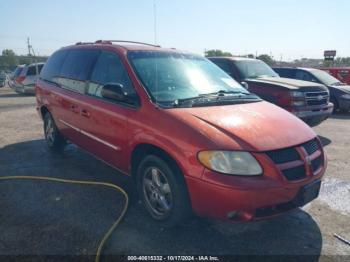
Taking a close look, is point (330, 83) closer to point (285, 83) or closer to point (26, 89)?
point (285, 83)

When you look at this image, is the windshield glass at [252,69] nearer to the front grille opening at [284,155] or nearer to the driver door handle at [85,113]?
the driver door handle at [85,113]

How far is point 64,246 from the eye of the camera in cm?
301

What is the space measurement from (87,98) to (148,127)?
4.74 feet

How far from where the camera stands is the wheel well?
10.4 feet

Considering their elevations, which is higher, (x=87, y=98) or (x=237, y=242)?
(x=87, y=98)

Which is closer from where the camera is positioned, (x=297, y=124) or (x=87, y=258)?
(x=87, y=258)

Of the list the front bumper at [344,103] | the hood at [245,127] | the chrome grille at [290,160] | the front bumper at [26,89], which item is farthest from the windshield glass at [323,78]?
the front bumper at [26,89]

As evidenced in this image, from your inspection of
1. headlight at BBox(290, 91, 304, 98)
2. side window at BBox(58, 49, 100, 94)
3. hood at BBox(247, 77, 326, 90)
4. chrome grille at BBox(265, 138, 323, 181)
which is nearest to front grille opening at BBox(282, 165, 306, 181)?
chrome grille at BBox(265, 138, 323, 181)

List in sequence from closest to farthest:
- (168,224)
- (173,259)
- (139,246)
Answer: (173,259) → (139,246) → (168,224)

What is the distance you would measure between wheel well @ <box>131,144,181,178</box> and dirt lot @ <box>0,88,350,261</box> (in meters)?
0.55

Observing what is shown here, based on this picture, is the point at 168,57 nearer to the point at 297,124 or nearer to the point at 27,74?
the point at 297,124

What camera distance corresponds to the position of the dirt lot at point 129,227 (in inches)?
118

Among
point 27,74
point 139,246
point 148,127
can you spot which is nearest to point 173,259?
Answer: point 139,246

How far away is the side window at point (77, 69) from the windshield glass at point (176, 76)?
0.89 m
